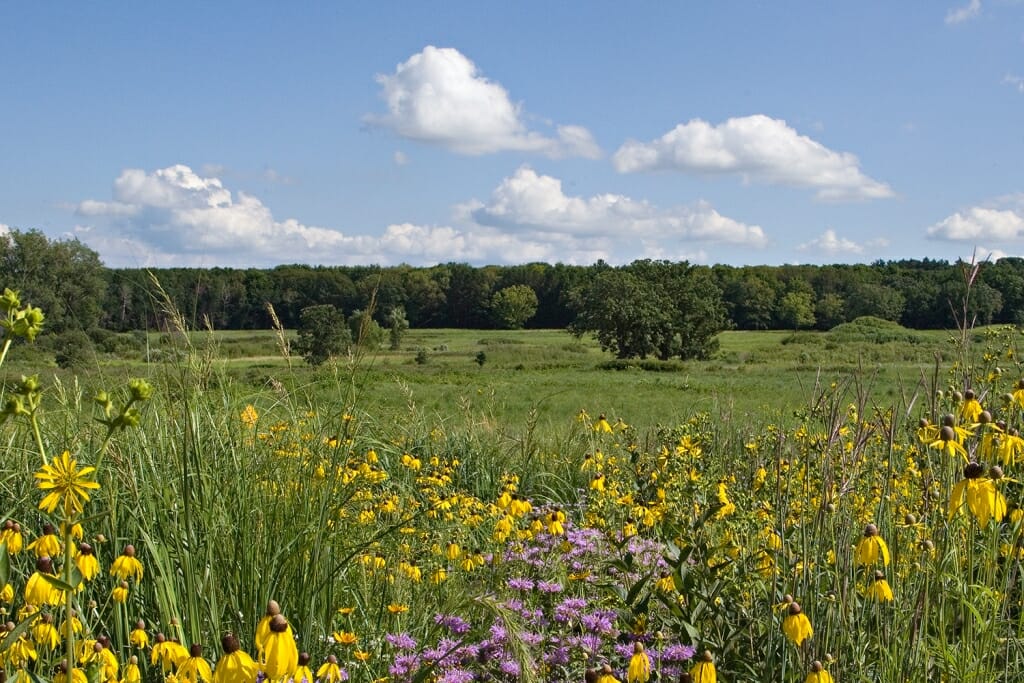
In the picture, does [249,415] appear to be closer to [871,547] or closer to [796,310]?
[871,547]

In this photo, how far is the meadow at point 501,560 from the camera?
2.23 metres

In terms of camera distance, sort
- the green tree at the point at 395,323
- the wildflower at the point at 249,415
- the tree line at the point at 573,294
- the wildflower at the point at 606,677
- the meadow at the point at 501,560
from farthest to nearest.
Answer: the green tree at the point at 395,323 → the tree line at the point at 573,294 → the wildflower at the point at 249,415 → the meadow at the point at 501,560 → the wildflower at the point at 606,677

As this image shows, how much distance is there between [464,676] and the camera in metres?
2.67

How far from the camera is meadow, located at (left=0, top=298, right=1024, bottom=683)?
2232 mm

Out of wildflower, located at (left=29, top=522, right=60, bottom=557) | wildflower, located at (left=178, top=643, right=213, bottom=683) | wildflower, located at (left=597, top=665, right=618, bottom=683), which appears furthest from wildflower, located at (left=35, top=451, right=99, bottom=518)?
wildflower, located at (left=597, top=665, right=618, bottom=683)

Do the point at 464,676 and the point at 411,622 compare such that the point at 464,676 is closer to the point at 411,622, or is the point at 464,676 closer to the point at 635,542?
the point at 411,622

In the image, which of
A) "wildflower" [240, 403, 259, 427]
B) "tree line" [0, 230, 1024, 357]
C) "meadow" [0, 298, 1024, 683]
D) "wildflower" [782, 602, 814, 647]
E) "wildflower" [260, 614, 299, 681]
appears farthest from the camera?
"tree line" [0, 230, 1024, 357]

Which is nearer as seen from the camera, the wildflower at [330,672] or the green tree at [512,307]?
the wildflower at [330,672]

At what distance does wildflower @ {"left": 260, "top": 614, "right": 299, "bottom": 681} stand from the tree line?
2080mm

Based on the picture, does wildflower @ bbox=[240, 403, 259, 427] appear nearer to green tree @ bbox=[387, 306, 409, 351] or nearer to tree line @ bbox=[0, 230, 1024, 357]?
tree line @ bbox=[0, 230, 1024, 357]

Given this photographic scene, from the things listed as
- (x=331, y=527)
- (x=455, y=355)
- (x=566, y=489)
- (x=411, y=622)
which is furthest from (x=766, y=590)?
(x=455, y=355)

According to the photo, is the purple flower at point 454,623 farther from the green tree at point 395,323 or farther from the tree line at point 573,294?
the green tree at point 395,323

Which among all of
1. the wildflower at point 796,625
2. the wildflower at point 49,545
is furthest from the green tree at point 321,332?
the wildflower at point 796,625

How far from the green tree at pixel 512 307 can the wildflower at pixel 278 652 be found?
80565mm
